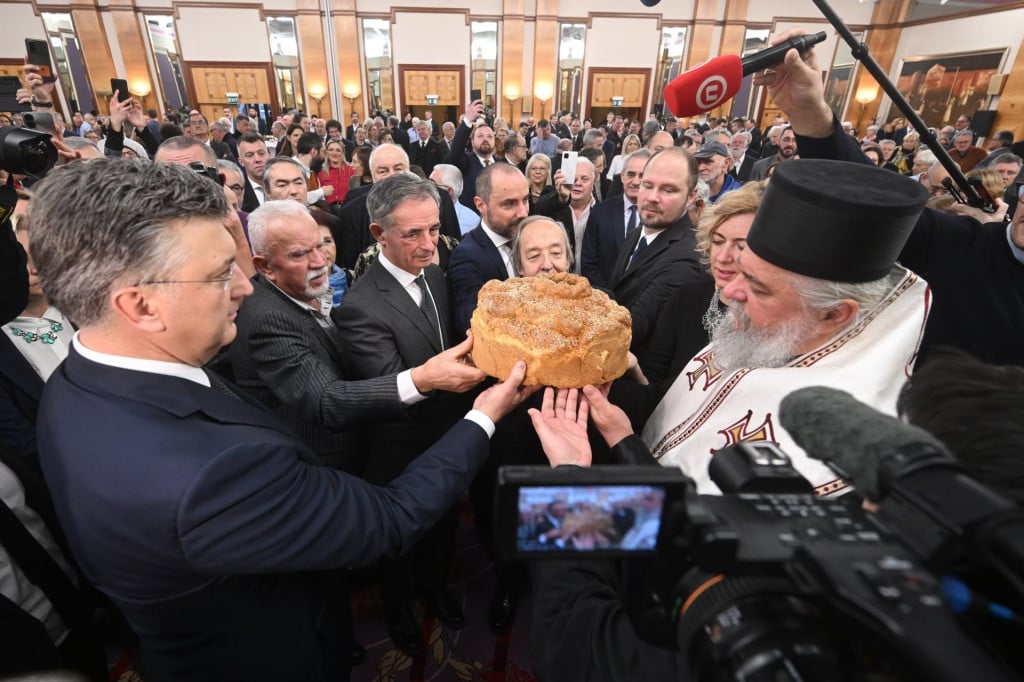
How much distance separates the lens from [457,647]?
8.23 feet

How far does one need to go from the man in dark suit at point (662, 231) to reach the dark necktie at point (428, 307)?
3.61 ft

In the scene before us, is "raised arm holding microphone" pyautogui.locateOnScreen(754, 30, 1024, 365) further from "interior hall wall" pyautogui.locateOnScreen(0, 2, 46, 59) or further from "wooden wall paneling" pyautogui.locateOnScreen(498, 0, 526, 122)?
Result: "interior hall wall" pyautogui.locateOnScreen(0, 2, 46, 59)

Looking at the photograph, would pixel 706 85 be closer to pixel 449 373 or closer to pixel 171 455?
pixel 449 373

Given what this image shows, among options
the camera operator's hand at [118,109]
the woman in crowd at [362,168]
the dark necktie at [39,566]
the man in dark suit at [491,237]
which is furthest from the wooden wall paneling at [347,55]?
the dark necktie at [39,566]

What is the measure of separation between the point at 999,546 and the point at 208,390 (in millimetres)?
1350

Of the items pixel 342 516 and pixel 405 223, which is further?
pixel 405 223

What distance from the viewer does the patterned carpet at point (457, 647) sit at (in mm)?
2379

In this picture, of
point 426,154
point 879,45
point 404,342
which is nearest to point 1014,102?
point 879,45

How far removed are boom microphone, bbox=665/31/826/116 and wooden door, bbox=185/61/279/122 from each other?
19503 millimetres

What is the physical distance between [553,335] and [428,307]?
96 centimetres

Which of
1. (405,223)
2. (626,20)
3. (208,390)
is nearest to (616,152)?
(626,20)

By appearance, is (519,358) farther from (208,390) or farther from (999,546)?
(999,546)

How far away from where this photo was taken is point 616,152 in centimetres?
1383

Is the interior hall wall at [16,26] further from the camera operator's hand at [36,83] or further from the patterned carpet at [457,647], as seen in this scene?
the patterned carpet at [457,647]
